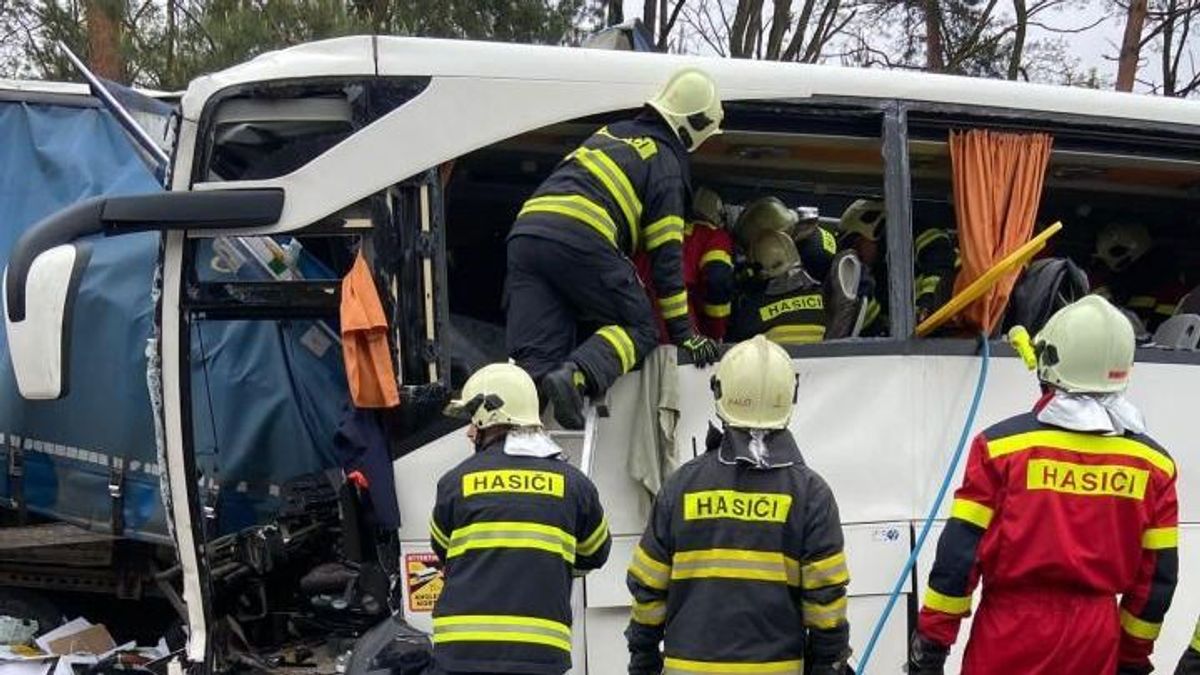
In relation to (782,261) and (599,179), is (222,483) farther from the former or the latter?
(782,261)

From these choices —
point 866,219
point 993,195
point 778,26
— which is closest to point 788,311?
point 866,219

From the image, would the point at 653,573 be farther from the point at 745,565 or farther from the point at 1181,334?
the point at 1181,334

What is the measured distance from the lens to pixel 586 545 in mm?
3332

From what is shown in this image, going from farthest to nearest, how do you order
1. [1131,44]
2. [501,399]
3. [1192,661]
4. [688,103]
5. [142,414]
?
1. [1131,44]
2. [142,414]
3. [688,103]
4. [501,399]
5. [1192,661]

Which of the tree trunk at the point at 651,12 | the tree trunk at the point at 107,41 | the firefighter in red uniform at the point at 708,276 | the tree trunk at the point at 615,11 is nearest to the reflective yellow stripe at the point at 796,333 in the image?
the firefighter in red uniform at the point at 708,276

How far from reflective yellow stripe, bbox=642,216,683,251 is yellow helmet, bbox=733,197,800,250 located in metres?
0.75

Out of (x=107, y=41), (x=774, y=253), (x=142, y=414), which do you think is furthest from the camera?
(x=107, y=41)

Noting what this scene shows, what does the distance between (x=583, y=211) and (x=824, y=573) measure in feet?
4.28

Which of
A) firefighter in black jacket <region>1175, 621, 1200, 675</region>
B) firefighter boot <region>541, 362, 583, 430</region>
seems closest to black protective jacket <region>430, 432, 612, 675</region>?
firefighter boot <region>541, 362, 583, 430</region>

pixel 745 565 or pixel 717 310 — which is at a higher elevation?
pixel 717 310

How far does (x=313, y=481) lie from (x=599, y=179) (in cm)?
160

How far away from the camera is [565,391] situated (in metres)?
3.44

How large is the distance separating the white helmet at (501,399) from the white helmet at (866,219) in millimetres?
1857

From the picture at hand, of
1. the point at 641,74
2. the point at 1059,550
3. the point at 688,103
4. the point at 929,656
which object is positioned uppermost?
the point at 641,74
